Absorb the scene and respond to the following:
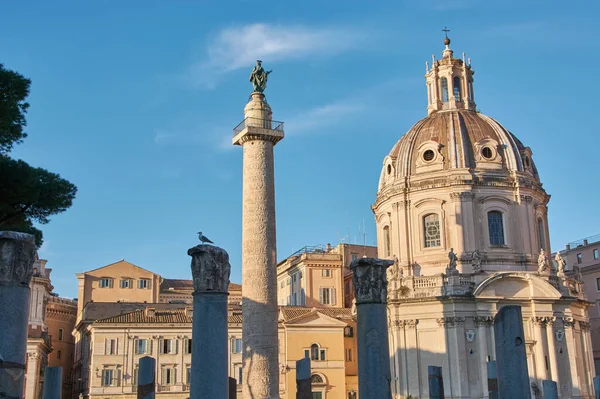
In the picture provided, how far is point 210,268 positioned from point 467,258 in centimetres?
3584

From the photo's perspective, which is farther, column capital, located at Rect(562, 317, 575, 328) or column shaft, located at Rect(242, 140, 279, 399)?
column capital, located at Rect(562, 317, 575, 328)

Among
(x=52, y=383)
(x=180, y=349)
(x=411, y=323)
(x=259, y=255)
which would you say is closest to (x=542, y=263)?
(x=411, y=323)

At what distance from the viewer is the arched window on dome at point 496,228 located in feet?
163

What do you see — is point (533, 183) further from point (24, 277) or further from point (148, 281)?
point (24, 277)

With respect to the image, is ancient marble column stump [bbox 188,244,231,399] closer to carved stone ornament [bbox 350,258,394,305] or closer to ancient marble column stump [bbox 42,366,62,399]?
carved stone ornament [bbox 350,258,394,305]

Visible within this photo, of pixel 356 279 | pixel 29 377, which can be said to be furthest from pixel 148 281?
pixel 356 279

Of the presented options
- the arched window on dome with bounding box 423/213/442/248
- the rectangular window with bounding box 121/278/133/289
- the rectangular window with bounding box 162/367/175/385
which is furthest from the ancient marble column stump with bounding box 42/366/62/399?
the rectangular window with bounding box 121/278/133/289

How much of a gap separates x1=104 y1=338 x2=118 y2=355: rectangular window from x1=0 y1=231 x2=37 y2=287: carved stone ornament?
135 feet

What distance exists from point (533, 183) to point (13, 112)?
128ft

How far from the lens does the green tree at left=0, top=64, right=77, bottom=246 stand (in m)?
18.6

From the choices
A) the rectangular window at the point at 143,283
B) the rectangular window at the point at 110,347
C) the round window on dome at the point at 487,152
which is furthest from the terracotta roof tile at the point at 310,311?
the rectangular window at the point at 143,283

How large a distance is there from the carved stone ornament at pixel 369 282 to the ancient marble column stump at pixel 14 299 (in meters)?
6.99

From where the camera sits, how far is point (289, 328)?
175 ft

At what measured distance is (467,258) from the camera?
48.1m
